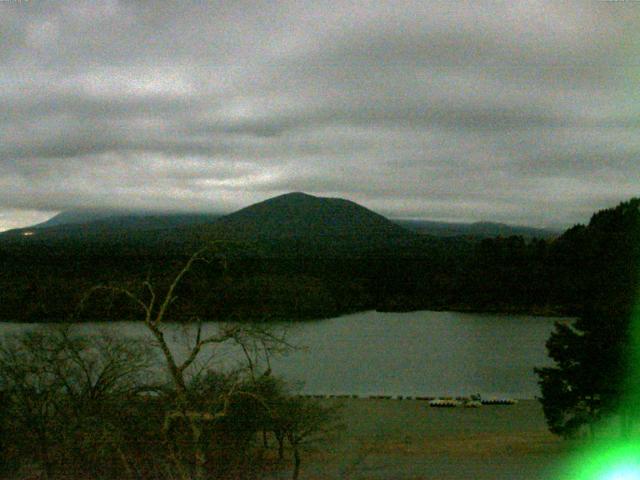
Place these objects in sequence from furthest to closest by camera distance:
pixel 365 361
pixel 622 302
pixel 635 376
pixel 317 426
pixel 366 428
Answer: pixel 365 361
pixel 366 428
pixel 622 302
pixel 635 376
pixel 317 426

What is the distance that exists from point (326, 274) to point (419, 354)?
6.21 metres

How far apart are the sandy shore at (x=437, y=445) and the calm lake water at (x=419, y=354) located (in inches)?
116

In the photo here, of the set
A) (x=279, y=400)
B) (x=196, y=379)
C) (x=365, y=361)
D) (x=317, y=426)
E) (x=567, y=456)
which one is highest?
(x=196, y=379)

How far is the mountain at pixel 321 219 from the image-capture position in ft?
127

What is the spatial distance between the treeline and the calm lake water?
1.18m

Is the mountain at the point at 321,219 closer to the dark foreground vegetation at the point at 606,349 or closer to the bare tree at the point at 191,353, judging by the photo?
the dark foreground vegetation at the point at 606,349

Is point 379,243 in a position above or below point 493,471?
above

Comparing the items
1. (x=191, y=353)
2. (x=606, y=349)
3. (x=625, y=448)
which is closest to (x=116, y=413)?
(x=191, y=353)

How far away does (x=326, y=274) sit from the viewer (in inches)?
1182

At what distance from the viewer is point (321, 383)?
19.4 m

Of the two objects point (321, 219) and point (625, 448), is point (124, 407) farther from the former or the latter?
point (321, 219)

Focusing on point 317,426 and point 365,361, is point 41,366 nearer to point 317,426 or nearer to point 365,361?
point 317,426

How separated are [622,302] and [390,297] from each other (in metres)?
29.1

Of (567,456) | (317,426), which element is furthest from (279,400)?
(567,456)
